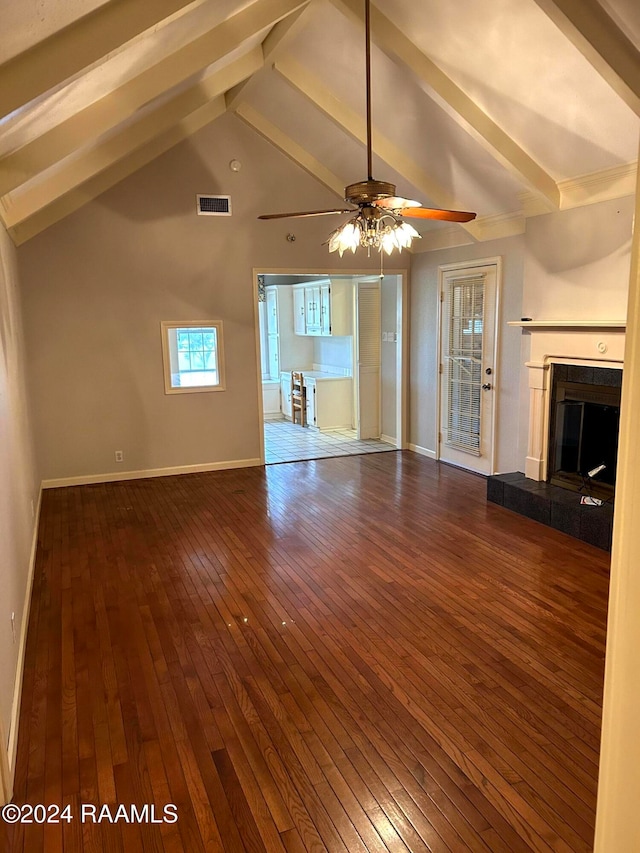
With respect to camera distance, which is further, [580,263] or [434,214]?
[580,263]

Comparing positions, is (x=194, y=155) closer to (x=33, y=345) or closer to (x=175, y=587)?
(x=33, y=345)

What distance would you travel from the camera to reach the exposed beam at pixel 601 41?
10.0 feet

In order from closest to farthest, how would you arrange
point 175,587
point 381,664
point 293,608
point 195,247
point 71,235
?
point 381,664 < point 293,608 < point 175,587 < point 71,235 < point 195,247

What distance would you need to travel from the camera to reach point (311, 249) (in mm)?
6887

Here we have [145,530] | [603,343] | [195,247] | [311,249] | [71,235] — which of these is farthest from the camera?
[311,249]

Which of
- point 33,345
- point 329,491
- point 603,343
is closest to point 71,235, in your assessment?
point 33,345

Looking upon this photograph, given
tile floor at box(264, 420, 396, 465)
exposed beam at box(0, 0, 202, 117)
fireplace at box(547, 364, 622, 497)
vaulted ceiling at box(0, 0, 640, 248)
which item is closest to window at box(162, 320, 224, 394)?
tile floor at box(264, 420, 396, 465)

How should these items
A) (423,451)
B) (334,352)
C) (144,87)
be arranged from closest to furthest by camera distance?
(144,87) → (423,451) → (334,352)

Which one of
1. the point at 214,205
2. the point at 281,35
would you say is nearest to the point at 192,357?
the point at 214,205

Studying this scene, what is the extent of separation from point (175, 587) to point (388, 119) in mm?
4281

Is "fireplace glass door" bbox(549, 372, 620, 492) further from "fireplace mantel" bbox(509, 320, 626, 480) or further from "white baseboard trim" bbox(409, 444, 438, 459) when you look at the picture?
"white baseboard trim" bbox(409, 444, 438, 459)

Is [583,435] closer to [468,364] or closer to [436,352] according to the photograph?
[468,364]

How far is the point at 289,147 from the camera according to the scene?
6410 millimetres

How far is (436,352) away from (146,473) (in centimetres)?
367
